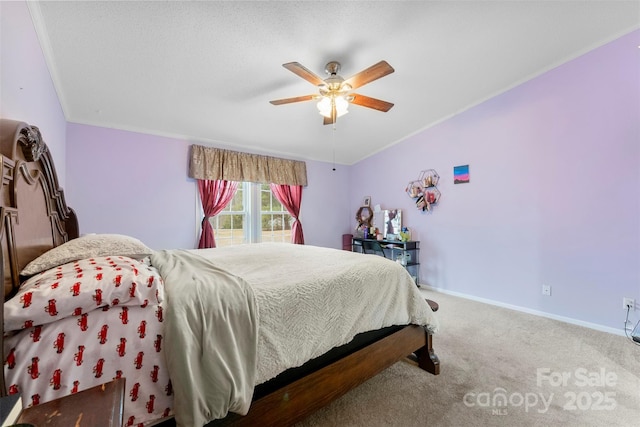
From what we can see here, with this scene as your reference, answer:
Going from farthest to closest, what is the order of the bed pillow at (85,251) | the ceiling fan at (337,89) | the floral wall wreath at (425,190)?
1. the floral wall wreath at (425,190)
2. the ceiling fan at (337,89)
3. the bed pillow at (85,251)

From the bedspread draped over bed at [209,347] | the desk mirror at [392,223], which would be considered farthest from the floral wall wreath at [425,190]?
the bedspread draped over bed at [209,347]

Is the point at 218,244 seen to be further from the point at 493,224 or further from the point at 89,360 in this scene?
the point at 493,224

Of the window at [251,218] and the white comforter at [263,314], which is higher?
the window at [251,218]

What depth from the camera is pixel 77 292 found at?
868mm

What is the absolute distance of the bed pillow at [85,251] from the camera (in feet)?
3.66

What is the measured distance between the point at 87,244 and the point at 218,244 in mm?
2642

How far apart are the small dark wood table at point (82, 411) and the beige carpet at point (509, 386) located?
1.22 meters

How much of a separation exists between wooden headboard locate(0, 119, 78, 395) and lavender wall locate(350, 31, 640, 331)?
4.11 meters

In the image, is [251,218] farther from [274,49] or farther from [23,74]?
[23,74]

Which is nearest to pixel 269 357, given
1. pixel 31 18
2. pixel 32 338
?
pixel 32 338

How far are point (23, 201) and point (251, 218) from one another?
10.5ft

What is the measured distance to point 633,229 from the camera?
8.02 feet

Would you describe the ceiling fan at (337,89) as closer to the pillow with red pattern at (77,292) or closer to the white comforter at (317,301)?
the white comforter at (317,301)

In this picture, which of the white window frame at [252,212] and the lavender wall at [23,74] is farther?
the white window frame at [252,212]
